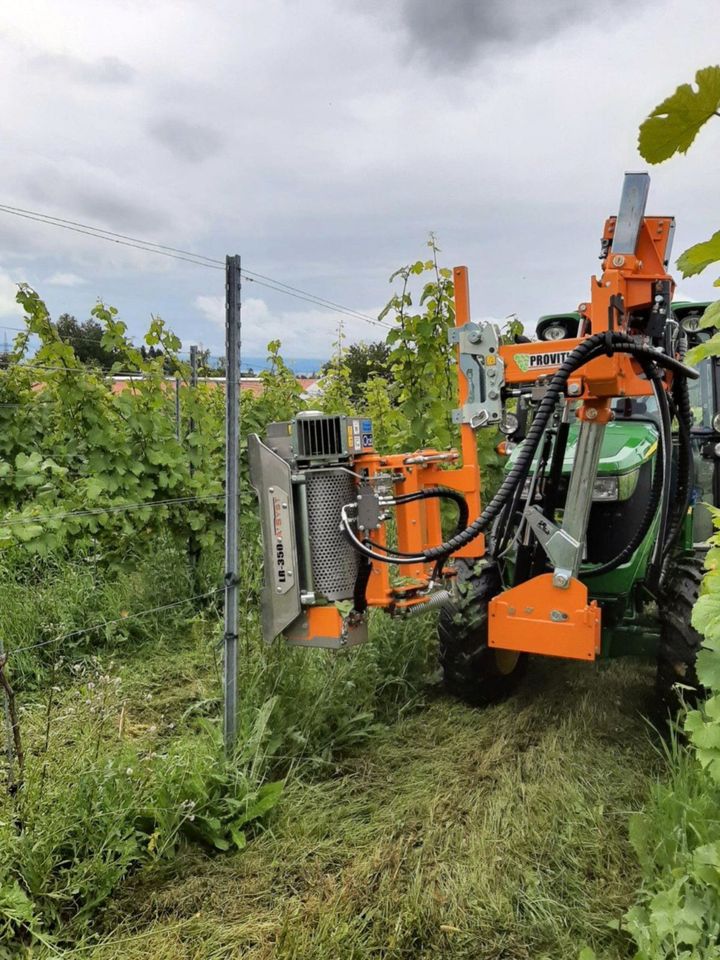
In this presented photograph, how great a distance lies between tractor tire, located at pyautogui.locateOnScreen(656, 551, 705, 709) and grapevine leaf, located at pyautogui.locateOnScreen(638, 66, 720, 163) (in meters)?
2.62

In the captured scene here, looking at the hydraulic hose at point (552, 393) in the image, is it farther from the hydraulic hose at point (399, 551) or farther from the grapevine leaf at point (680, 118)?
the grapevine leaf at point (680, 118)

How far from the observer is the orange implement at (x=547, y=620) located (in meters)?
2.88

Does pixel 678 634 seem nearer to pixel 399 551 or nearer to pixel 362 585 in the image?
pixel 399 551

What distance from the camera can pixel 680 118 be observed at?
879mm

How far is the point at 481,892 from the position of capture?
2375 mm

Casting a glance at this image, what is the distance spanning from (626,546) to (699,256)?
8.07 feet

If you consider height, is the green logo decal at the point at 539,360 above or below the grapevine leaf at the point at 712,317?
above

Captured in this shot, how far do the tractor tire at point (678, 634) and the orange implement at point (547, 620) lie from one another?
1.79 feet

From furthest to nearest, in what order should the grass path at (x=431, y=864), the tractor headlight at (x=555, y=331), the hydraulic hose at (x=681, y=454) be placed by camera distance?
the tractor headlight at (x=555, y=331) < the hydraulic hose at (x=681, y=454) < the grass path at (x=431, y=864)

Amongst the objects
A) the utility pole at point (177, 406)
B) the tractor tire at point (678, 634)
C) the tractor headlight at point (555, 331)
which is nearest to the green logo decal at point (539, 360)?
the tractor headlight at point (555, 331)

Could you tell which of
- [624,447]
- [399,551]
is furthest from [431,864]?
[624,447]

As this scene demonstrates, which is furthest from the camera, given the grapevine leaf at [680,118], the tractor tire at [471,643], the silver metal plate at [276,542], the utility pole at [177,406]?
the utility pole at [177,406]

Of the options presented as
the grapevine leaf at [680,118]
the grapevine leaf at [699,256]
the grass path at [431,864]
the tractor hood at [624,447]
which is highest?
the grapevine leaf at [680,118]

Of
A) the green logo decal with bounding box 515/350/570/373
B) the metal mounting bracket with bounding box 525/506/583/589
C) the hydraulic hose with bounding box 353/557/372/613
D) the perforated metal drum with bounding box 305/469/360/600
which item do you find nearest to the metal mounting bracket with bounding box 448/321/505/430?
the green logo decal with bounding box 515/350/570/373
